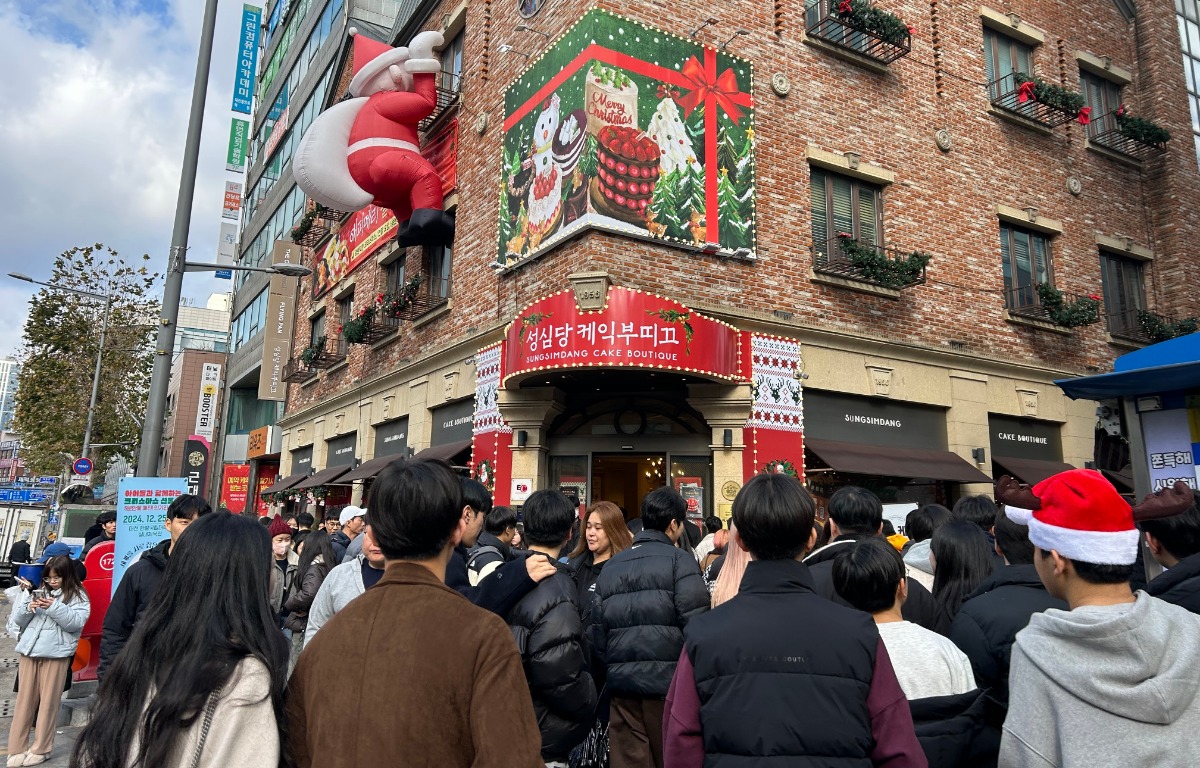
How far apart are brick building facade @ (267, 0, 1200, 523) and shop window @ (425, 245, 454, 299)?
9 cm

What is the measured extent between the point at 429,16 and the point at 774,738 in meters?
19.2

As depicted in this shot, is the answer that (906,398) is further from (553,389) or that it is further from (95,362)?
(95,362)

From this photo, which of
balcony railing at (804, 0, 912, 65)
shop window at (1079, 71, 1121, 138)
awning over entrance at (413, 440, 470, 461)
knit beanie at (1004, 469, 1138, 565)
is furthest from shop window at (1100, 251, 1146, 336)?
knit beanie at (1004, 469, 1138, 565)

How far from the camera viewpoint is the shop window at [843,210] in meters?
13.8

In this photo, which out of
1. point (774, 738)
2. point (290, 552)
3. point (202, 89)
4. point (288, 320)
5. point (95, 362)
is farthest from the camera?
point (95, 362)

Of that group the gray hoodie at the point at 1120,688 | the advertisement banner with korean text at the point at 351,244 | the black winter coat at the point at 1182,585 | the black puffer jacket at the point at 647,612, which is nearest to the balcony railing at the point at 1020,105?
the advertisement banner with korean text at the point at 351,244

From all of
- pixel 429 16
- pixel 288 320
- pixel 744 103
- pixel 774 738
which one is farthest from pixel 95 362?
pixel 774 738

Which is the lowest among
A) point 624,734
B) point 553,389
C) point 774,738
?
point 624,734

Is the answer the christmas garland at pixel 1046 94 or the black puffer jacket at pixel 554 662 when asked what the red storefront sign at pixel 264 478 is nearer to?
the christmas garland at pixel 1046 94

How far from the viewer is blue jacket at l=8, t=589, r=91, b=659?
6668 mm

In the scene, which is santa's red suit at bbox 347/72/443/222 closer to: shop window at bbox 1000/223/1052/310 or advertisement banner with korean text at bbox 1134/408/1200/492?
shop window at bbox 1000/223/1052/310

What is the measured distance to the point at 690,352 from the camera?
10.8 meters

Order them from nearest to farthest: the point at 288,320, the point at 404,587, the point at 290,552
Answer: the point at 404,587
the point at 290,552
the point at 288,320

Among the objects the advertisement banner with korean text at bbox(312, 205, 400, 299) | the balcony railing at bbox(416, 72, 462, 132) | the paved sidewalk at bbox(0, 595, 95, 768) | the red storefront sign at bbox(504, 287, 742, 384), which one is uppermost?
the balcony railing at bbox(416, 72, 462, 132)
